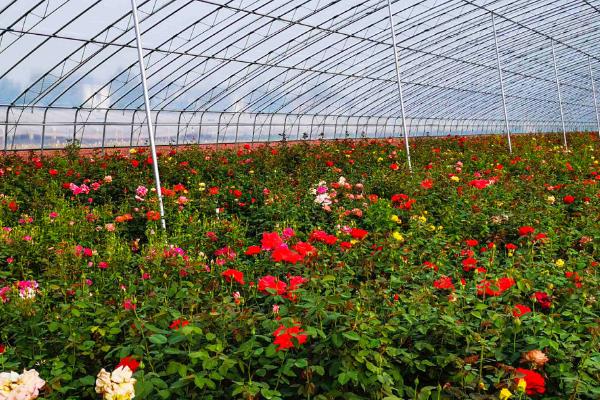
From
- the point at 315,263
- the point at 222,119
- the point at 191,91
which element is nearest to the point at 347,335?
the point at 315,263

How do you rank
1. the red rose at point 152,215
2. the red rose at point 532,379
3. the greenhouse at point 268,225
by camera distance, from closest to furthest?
the red rose at point 532,379 → the greenhouse at point 268,225 → the red rose at point 152,215

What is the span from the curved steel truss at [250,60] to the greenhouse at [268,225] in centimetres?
9

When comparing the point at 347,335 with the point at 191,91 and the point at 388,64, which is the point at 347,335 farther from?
the point at 388,64

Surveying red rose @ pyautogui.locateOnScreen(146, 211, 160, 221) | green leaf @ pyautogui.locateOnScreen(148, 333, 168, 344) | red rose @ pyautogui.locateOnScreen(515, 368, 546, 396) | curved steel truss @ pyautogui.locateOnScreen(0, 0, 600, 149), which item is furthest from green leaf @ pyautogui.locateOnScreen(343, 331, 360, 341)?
curved steel truss @ pyautogui.locateOnScreen(0, 0, 600, 149)

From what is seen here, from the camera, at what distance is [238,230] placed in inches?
179

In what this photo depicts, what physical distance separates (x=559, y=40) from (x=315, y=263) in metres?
25.8

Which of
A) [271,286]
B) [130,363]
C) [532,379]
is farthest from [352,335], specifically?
[130,363]

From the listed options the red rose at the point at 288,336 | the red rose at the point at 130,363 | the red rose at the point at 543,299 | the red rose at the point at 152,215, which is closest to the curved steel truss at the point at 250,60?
the red rose at the point at 152,215

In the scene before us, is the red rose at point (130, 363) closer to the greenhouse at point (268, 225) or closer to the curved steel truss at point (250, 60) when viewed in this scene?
the greenhouse at point (268, 225)

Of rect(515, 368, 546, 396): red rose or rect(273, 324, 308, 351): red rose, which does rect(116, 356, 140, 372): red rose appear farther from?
rect(515, 368, 546, 396): red rose

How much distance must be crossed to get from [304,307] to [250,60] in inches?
651

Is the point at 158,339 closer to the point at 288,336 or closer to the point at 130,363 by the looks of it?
the point at 130,363

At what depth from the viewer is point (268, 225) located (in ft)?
16.8

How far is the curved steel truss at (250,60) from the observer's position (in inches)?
520
